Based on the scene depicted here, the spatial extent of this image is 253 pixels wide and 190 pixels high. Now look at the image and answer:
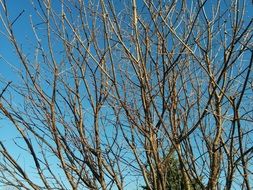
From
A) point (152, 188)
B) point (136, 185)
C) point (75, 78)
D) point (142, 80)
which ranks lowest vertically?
point (152, 188)

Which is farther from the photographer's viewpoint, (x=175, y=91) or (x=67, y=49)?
(x=67, y=49)

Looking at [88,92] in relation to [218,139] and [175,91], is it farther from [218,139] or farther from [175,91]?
[218,139]

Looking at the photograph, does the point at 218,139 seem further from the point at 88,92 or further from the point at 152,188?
the point at 88,92

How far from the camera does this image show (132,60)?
283cm

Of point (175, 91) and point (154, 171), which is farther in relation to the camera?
point (175, 91)

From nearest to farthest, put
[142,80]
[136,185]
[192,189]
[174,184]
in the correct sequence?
[142,80] < [192,189] < [174,184] < [136,185]

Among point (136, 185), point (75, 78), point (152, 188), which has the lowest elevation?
point (152, 188)

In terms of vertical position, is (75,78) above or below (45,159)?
above

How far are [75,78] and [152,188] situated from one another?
40.7 inches

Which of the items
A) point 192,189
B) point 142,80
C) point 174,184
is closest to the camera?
point 142,80

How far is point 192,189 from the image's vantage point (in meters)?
3.10

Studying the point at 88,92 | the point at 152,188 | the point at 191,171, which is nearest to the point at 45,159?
the point at 88,92

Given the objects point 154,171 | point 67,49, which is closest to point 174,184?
point 154,171

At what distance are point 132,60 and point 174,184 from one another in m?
1.04
